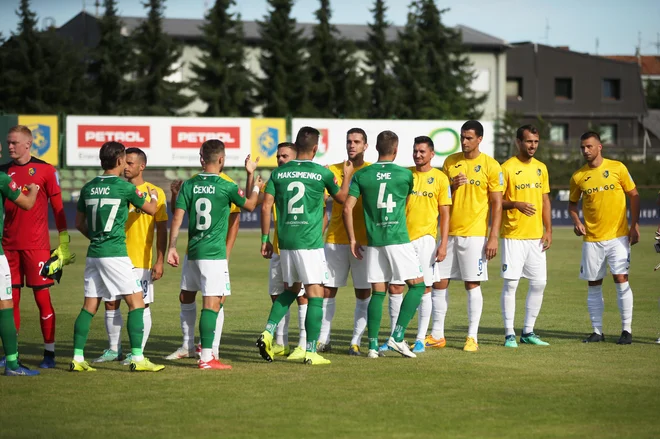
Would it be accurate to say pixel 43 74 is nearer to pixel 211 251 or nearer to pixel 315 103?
pixel 315 103

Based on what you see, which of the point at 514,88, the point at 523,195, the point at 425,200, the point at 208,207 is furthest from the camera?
the point at 514,88

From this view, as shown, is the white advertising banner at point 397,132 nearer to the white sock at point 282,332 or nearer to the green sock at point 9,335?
the white sock at point 282,332

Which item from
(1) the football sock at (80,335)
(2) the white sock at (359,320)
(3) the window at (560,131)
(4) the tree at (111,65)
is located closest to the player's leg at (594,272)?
(2) the white sock at (359,320)

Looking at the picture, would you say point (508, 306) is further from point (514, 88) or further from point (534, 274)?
point (514, 88)

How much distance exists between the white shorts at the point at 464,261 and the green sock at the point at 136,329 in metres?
3.54

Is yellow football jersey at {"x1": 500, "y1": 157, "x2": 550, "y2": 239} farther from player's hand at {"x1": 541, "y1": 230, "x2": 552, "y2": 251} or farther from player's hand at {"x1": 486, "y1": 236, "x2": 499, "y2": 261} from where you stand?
player's hand at {"x1": 486, "y1": 236, "x2": 499, "y2": 261}

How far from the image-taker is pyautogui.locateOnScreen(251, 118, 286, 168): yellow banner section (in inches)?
1921

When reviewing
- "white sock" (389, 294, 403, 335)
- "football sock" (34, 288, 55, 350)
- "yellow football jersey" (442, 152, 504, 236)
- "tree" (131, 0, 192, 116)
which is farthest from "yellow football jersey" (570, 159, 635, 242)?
"tree" (131, 0, 192, 116)

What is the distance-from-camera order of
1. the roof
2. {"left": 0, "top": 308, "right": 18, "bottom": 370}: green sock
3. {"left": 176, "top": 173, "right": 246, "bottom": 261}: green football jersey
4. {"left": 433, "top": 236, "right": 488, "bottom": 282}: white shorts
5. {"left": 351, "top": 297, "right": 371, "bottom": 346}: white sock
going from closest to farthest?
{"left": 0, "top": 308, "right": 18, "bottom": 370}: green sock, {"left": 176, "top": 173, "right": 246, "bottom": 261}: green football jersey, {"left": 351, "top": 297, "right": 371, "bottom": 346}: white sock, {"left": 433, "top": 236, "right": 488, "bottom": 282}: white shorts, the roof

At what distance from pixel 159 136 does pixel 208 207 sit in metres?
39.0

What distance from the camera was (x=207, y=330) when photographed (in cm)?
973

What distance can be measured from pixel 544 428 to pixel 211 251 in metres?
3.99

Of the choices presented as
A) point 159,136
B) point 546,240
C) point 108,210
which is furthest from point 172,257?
point 159,136

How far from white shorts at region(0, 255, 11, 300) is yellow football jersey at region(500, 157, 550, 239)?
5840mm
